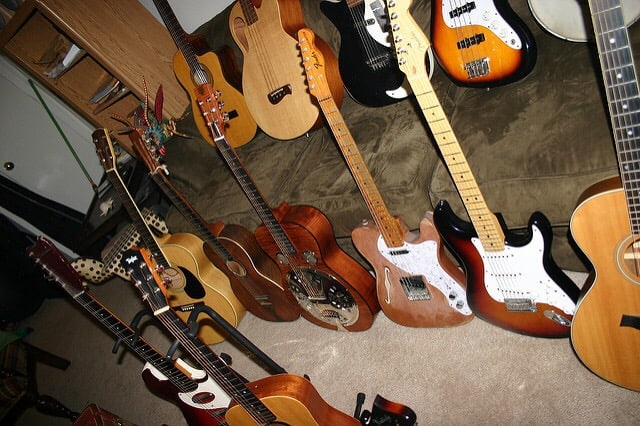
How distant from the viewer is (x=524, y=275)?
1.26m

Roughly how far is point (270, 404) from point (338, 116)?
923 millimetres

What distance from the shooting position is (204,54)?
A: 7.86ft

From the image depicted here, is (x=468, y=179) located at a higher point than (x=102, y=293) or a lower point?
higher

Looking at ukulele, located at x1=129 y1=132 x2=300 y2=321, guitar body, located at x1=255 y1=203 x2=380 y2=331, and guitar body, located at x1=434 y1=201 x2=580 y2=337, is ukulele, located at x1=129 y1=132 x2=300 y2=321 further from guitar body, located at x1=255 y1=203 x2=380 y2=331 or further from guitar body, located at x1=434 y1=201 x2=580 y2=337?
guitar body, located at x1=434 y1=201 x2=580 y2=337

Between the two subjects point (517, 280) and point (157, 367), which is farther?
point (157, 367)

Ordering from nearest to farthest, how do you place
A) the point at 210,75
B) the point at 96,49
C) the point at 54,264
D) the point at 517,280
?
A: the point at 54,264 → the point at 517,280 → the point at 210,75 → the point at 96,49

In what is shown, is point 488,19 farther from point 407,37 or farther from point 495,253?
point 495,253

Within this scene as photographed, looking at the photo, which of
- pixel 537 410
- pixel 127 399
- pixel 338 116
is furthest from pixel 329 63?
pixel 127 399

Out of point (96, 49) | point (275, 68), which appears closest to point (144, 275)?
point (275, 68)

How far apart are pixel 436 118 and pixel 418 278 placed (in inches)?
23.6

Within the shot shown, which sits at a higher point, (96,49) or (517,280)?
(96,49)

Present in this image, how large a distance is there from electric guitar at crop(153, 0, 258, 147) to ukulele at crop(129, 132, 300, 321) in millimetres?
549

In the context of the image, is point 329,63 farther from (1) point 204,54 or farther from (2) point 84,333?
(2) point 84,333

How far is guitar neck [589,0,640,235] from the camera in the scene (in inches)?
35.1
